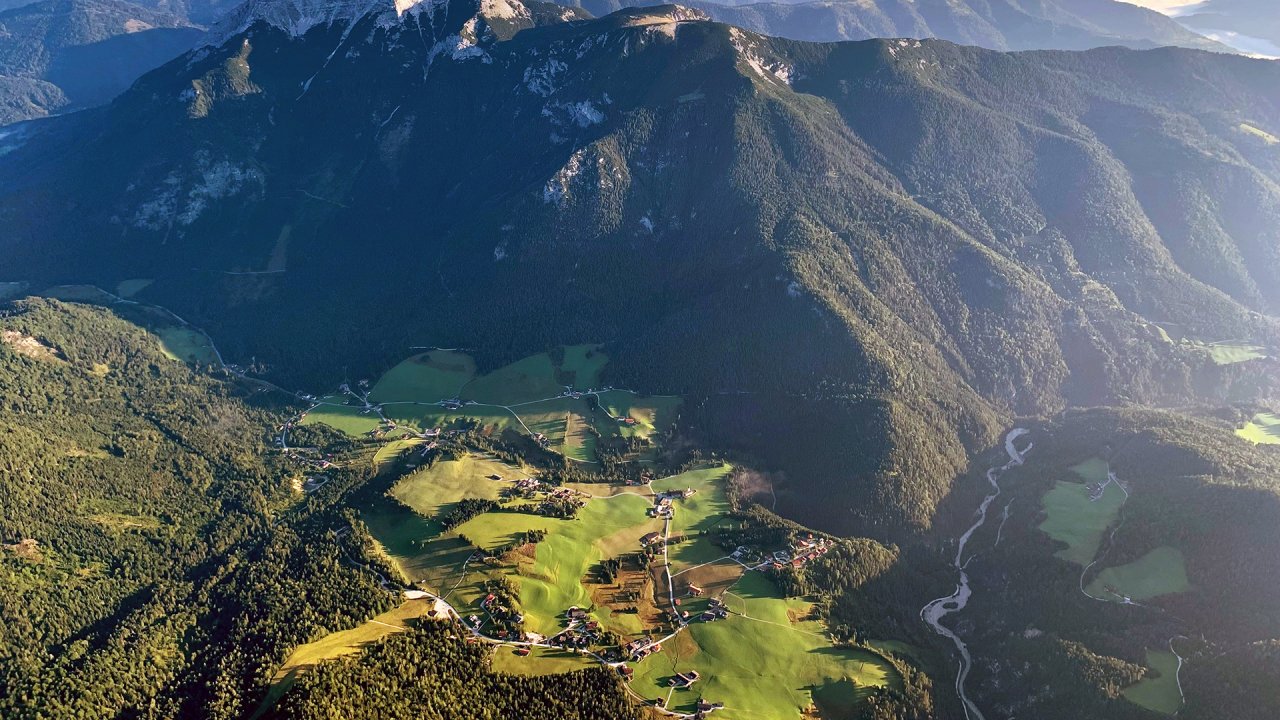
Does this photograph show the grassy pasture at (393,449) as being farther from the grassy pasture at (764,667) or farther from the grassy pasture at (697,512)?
the grassy pasture at (764,667)

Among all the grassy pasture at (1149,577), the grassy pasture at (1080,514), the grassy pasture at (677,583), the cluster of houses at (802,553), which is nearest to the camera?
the grassy pasture at (677,583)

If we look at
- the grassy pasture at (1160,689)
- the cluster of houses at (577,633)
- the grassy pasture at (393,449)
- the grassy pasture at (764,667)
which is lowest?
the grassy pasture at (393,449)

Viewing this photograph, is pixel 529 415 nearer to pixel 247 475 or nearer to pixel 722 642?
pixel 247 475

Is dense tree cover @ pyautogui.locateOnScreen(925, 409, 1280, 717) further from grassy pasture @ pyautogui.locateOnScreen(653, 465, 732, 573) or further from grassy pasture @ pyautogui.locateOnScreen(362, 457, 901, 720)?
grassy pasture @ pyautogui.locateOnScreen(653, 465, 732, 573)

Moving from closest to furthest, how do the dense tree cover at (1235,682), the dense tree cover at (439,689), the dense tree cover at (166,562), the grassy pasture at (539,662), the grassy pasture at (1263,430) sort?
the dense tree cover at (439,689) → the dense tree cover at (1235,682) → the dense tree cover at (166,562) → the grassy pasture at (539,662) → the grassy pasture at (1263,430)

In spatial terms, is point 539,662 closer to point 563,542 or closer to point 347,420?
point 563,542

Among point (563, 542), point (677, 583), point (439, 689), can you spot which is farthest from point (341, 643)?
point (677, 583)

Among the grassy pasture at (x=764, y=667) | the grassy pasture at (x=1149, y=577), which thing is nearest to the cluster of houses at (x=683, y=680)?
the grassy pasture at (x=764, y=667)
